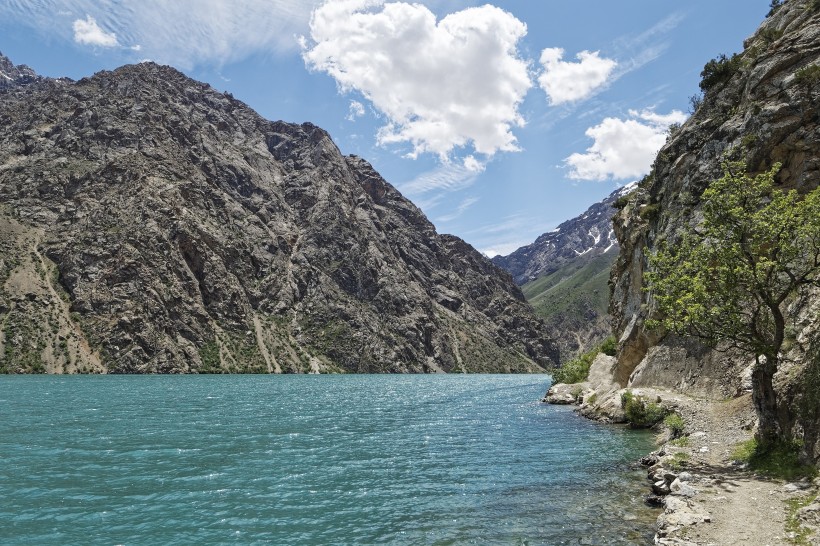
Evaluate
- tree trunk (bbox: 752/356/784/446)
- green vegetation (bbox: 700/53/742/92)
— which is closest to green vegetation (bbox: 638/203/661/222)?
green vegetation (bbox: 700/53/742/92)

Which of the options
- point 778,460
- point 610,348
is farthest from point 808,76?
point 610,348

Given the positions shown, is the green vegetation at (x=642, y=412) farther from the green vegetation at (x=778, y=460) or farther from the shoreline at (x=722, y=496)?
the green vegetation at (x=778, y=460)

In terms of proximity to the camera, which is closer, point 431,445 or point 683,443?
point 683,443

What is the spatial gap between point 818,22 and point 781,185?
Result: 16.1 m

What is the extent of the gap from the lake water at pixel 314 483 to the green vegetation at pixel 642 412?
6.48 ft

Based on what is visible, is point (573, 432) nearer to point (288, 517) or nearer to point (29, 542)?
point (288, 517)

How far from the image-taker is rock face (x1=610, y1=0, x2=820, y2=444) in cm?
3909

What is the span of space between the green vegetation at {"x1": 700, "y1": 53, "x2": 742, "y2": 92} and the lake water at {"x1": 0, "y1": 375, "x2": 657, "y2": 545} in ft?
139

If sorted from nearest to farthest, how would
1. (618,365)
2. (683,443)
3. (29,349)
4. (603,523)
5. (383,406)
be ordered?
(603,523)
(683,443)
(618,365)
(383,406)
(29,349)

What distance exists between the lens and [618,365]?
211 feet

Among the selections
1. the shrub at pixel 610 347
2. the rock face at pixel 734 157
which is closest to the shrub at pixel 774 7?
the rock face at pixel 734 157

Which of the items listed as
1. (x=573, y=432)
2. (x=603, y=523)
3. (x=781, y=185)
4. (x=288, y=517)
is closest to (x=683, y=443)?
(x=603, y=523)

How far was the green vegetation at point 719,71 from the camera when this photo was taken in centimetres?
5699

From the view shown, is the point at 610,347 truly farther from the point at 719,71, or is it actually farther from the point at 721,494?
the point at 721,494
